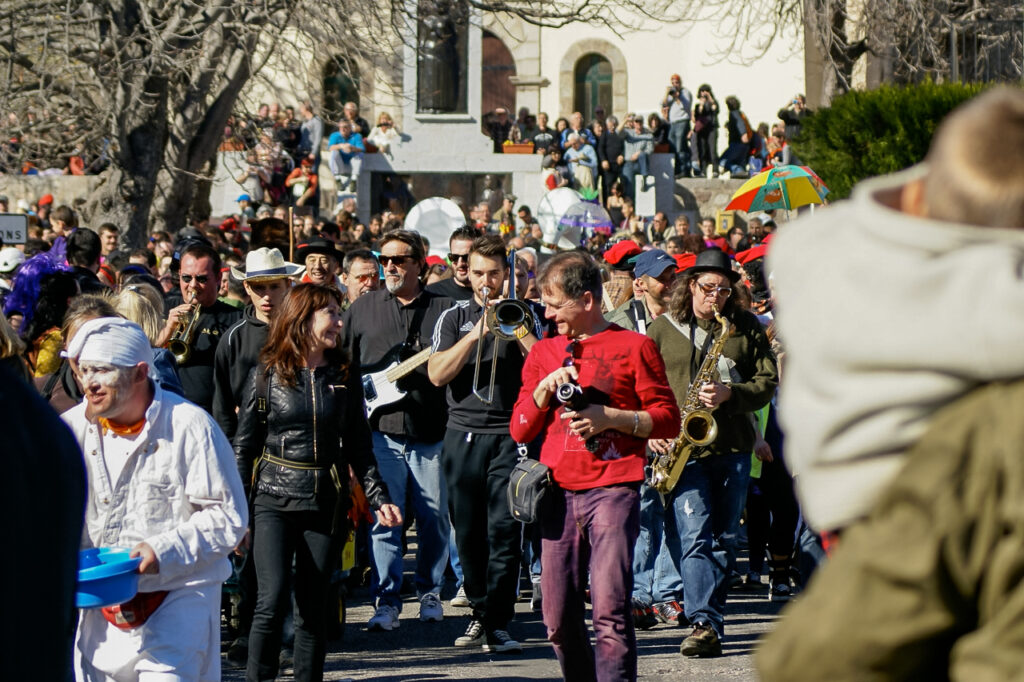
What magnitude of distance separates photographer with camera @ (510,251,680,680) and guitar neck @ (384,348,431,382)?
2314 mm

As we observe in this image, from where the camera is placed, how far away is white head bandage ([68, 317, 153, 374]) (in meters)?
5.10

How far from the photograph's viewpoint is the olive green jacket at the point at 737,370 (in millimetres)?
8352

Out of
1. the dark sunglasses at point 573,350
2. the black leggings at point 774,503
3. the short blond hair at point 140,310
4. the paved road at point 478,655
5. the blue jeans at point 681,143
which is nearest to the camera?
the dark sunglasses at point 573,350

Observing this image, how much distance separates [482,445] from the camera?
832 cm

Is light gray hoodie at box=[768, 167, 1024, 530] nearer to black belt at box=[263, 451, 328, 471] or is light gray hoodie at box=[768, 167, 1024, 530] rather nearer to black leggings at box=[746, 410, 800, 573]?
black belt at box=[263, 451, 328, 471]

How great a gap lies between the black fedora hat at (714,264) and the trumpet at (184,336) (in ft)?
8.78

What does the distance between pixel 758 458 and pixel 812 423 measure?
24.9 feet

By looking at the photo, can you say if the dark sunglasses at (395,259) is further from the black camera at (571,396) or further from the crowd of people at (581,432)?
the black camera at (571,396)

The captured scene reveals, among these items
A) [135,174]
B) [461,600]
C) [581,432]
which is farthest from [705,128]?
[581,432]

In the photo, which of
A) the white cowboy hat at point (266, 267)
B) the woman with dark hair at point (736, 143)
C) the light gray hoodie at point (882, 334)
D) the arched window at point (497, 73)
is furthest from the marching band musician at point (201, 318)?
the arched window at point (497, 73)

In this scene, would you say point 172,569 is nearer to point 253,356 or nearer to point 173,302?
point 253,356

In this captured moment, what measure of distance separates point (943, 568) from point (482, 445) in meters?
6.29

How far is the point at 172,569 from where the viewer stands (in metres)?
4.92

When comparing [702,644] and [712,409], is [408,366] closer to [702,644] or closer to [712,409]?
[712,409]
